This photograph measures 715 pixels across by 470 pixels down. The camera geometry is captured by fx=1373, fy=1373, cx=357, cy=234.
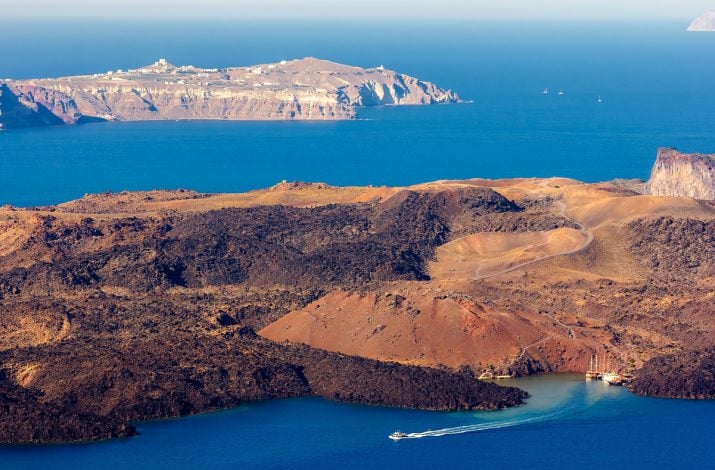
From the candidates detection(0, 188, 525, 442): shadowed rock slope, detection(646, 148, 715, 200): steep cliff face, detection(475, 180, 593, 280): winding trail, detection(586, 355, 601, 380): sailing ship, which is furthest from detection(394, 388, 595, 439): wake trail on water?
detection(646, 148, 715, 200): steep cliff face

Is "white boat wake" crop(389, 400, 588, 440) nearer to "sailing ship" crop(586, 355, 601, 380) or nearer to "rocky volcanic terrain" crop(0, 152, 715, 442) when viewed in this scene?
"rocky volcanic terrain" crop(0, 152, 715, 442)

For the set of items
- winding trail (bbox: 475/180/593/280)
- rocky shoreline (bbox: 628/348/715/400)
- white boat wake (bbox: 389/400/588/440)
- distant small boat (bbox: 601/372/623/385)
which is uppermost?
winding trail (bbox: 475/180/593/280)

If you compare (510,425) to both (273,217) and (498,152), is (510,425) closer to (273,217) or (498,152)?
(273,217)

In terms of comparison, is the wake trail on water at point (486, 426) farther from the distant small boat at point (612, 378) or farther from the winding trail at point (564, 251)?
the winding trail at point (564, 251)

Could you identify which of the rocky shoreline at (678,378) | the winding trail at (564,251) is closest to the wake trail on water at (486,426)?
the rocky shoreline at (678,378)

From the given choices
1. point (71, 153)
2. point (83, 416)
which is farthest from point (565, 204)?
point (71, 153)

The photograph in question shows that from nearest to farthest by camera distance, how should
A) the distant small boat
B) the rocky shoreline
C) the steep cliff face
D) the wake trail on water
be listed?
the wake trail on water, the rocky shoreline, the distant small boat, the steep cliff face

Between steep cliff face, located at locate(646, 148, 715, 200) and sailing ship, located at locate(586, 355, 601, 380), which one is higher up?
steep cliff face, located at locate(646, 148, 715, 200)
